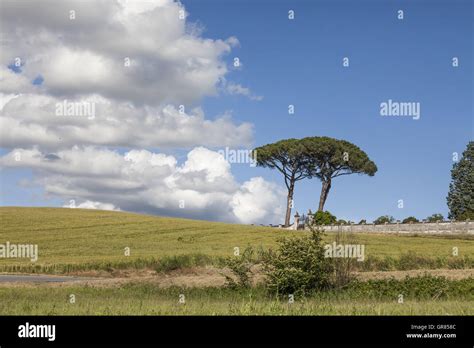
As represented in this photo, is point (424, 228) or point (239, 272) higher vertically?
point (239, 272)

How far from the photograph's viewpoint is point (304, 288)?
23.7m

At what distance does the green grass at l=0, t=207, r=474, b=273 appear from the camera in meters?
39.3

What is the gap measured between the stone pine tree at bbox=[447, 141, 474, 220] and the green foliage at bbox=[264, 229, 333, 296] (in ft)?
244

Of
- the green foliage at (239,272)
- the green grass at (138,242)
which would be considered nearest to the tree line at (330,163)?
the green grass at (138,242)

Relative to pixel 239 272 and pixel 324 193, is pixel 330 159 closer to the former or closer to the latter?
pixel 324 193

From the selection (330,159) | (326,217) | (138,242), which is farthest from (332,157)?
(138,242)

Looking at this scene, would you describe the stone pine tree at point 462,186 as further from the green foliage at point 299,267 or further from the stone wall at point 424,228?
the green foliage at point 299,267

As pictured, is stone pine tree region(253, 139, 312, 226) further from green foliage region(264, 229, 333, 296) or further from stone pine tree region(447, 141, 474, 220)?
green foliage region(264, 229, 333, 296)

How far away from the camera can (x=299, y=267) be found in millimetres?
24188

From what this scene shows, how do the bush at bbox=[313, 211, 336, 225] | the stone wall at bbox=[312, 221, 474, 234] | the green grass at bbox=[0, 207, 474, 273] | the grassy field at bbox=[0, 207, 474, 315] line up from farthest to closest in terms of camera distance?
the bush at bbox=[313, 211, 336, 225]
the stone wall at bbox=[312, 221, 474, 234]
the green grass at bbox=[0, 207, 474, 273]
the grassy field at bbox=[0, 207, 474, 315]

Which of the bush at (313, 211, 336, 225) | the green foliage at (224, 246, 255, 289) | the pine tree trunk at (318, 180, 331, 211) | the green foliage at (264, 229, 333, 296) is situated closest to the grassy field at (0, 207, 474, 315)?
the green foliage at (224, 246, 255, 289)

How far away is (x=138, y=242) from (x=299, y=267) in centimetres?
3660

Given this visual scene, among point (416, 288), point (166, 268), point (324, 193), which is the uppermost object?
point (324, 193)
